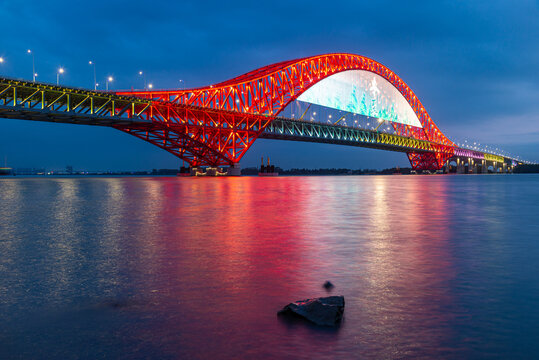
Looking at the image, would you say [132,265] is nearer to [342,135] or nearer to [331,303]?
[331,303]

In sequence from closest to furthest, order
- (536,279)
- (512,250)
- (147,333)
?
(147,333), (536,279), (512,250)

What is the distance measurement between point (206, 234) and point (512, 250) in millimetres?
5632

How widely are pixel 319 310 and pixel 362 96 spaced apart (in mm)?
100469

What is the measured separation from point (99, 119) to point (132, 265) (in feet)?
166

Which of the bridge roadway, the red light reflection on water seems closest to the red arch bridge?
the bridge roadway

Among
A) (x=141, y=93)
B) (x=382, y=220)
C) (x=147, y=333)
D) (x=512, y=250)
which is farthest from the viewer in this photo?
(x=141, y=93)

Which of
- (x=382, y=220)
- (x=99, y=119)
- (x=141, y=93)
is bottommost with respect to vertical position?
(x=382, y=220)

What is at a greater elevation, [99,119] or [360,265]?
[99,119]

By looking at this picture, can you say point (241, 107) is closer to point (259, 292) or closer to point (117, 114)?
point (117, 114)

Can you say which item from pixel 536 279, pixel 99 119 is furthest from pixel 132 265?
pixel 99 119

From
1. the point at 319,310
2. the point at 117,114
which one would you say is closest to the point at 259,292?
the point at 319,310

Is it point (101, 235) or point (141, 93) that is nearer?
point (101, 235)

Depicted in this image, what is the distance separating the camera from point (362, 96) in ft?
327

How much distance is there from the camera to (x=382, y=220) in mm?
11781
